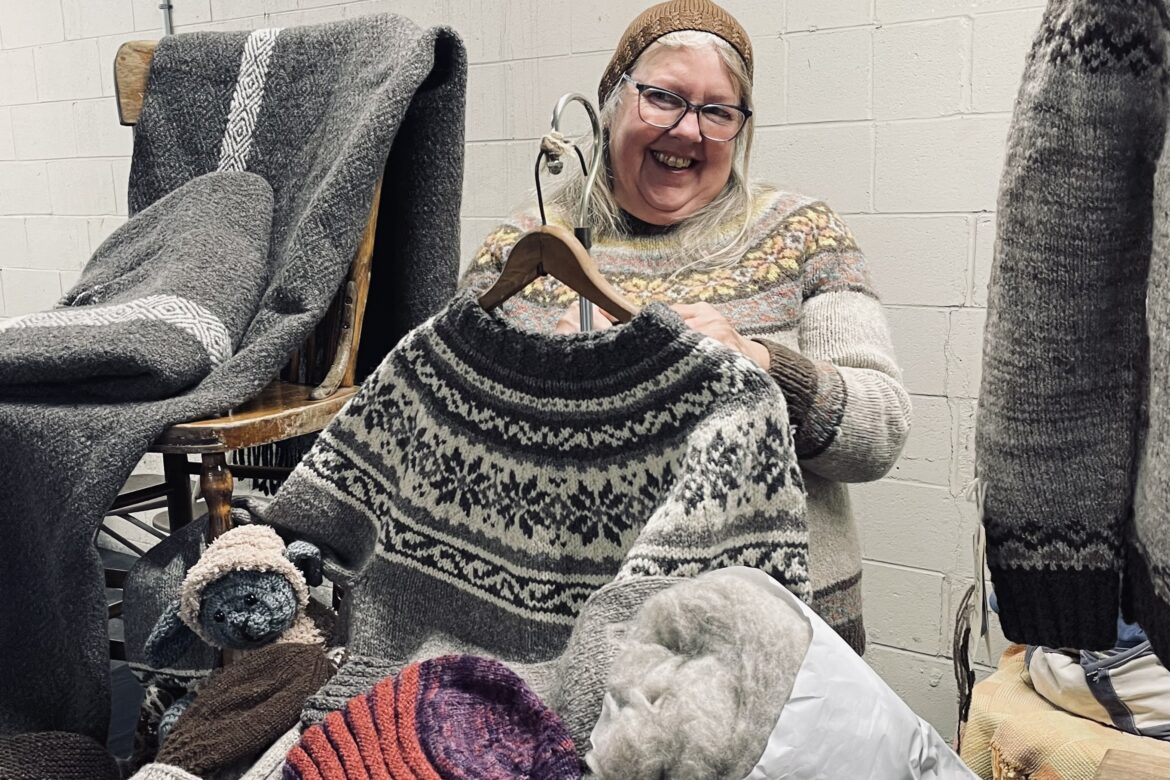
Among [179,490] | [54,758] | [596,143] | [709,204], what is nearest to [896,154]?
[709,204]

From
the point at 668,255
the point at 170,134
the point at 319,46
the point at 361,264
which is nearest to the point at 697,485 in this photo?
the point at 668,255

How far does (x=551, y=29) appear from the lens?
2201 millimetres

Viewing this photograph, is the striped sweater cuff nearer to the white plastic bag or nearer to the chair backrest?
the white plastic bag

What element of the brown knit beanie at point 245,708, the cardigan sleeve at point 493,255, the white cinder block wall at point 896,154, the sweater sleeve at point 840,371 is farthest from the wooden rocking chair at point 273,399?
the white cinder block wall at point 896,154

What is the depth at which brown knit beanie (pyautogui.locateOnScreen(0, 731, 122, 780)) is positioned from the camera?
4.12 ft

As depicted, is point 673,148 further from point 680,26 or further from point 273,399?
point 273,399

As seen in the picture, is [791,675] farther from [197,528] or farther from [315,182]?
[315,182]

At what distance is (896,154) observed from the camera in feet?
6.11

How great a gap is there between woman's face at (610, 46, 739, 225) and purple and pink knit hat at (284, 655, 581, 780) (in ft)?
2.75

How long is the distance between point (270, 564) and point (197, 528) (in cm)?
40

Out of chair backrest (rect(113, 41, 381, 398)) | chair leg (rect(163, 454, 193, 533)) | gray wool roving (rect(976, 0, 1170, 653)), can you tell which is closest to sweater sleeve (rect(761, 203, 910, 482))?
gray wool roving (rect(976, 0, 1170, 653))

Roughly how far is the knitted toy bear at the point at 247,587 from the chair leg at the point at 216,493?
0.89 ft

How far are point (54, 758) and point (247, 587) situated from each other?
1.48 feet

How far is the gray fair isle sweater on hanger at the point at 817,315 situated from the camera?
1.26 metres
